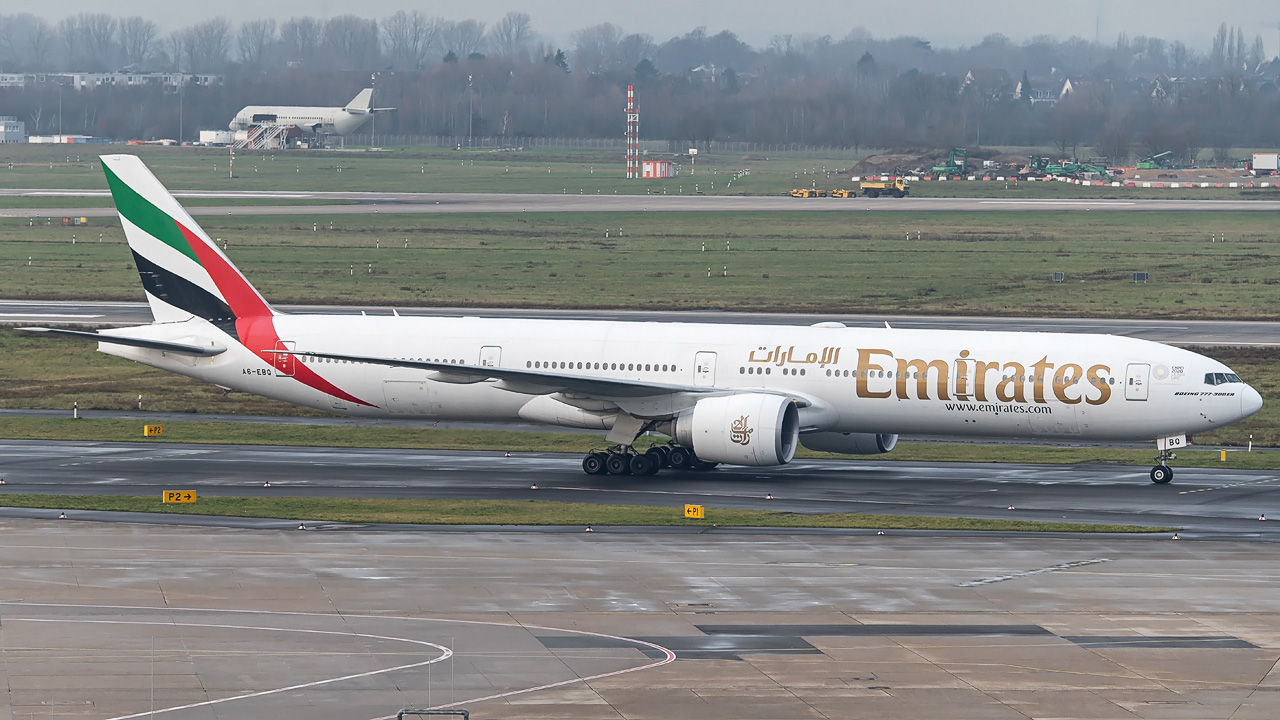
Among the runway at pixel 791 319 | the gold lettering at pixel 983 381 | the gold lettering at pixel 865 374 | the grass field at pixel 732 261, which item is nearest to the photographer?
the gold lettering at pixel 983 381

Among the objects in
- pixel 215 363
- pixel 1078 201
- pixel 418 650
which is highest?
pixel 1078 201

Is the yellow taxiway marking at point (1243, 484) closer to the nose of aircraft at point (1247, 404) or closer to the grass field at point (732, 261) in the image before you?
the nose of aircraft at point (1247, 404)

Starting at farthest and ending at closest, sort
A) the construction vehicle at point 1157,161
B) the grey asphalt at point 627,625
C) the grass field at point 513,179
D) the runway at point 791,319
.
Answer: the construction vehicle at point 1157,161
the grass field at point 513,179
the runway at point 791,319
the grey asphalt at point 627,625

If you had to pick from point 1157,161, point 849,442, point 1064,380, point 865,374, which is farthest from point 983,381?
point 1157,161

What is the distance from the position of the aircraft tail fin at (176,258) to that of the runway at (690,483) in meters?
4.42

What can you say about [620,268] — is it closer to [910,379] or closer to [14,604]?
[910,379]

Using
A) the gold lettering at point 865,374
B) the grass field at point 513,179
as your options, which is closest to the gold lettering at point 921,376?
the gold lettering at point 865,374

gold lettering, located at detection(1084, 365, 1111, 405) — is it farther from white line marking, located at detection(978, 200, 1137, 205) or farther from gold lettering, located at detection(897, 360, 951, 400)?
white line marking, located at detection(978, 200, 1137, 205)

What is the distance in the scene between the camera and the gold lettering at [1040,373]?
149 feet

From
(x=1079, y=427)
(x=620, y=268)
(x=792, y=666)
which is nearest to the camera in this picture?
(x=792, y=666)

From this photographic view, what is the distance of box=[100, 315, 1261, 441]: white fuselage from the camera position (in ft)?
149

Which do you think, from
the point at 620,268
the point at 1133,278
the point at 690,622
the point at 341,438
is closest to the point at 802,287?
the point at 620,268

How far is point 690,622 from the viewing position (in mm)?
28734

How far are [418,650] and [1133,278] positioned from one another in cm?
8360
